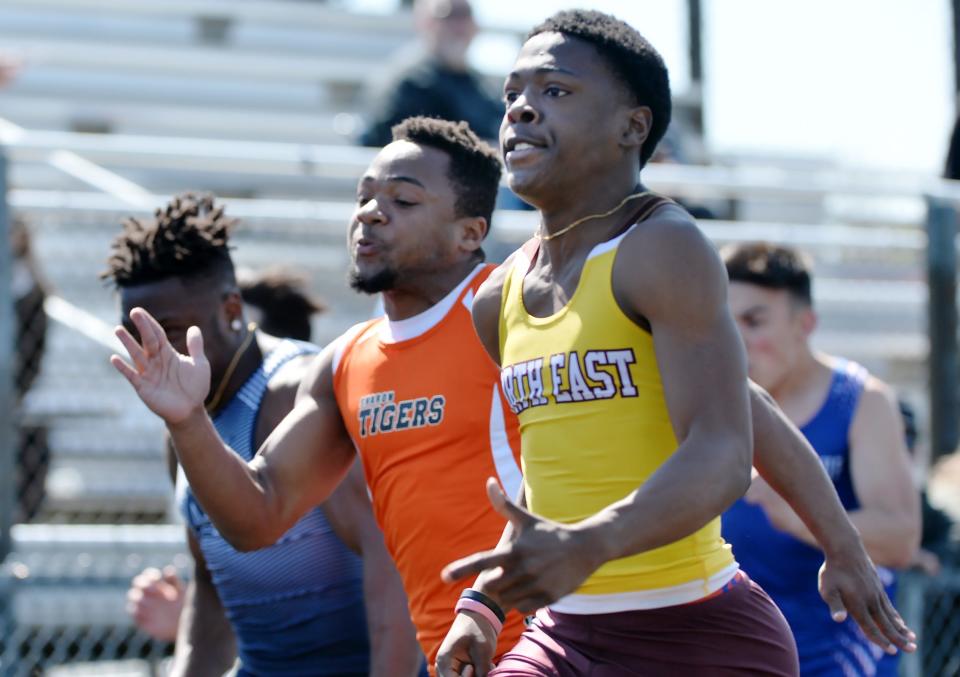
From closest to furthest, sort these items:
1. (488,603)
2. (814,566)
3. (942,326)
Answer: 1. (488,603)
2. (814,566)
3. (942,326)

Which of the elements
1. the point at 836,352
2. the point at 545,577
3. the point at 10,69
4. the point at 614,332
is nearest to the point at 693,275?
→ the point at 614,332

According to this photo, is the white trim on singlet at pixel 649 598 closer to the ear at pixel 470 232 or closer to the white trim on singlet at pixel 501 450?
the white trim on singlet at pixel 501 450

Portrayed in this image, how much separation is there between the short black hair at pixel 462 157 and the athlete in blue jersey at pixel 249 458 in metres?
0.78

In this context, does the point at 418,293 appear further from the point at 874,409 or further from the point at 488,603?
the point at 874,409

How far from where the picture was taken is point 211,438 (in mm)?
3457

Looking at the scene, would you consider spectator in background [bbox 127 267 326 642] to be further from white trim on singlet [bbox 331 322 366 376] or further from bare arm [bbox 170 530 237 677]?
white trim on singlet [bbox 331 322 366 376]

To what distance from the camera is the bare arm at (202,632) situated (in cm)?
475

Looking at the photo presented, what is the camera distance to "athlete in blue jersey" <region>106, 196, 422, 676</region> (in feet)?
14.4

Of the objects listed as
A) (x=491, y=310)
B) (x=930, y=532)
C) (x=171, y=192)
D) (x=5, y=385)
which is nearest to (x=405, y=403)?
(x=491, y=310)

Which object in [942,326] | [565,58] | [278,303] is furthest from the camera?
[942,326]

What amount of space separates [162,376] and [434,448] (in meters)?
0.74

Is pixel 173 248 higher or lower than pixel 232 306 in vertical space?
higher

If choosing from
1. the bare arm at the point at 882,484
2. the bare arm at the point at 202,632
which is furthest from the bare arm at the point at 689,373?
the bare arm at the point at 202,632

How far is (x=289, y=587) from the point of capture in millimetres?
4504
